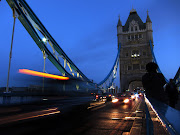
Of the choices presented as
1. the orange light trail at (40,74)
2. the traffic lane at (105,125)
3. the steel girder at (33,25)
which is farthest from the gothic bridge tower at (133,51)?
the traffic lane at (105,125)

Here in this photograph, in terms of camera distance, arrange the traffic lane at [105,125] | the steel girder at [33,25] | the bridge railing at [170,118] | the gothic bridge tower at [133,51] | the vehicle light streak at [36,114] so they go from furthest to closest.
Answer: the gothic bridge tower at [133,51] → the steel girder at [33,25] → the vehicle light streak at [36,114] → the traffic lane at [105,125] → the bridge railing at [170,118]

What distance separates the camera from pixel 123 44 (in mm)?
52062

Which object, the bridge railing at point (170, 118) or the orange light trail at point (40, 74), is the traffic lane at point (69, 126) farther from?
the bridge railing at point (170, 118)

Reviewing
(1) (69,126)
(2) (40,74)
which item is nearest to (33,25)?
(2) (40,74)

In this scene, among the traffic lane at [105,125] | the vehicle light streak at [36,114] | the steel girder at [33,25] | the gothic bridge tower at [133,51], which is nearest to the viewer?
the traffic lane at [105,125]

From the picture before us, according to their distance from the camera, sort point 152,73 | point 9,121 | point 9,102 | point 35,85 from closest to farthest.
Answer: point 152,73, point 9,121, point 35,85, point 9,102

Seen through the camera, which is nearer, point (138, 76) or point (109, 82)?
point (138, 76)

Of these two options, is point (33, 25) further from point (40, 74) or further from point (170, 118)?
point (170, 118)

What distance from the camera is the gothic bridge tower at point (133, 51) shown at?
4719cm

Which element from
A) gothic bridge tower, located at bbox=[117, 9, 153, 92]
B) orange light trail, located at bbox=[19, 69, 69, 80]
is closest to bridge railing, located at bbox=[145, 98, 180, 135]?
orange light trail, located at bbox=[19, 69, 69, 80]

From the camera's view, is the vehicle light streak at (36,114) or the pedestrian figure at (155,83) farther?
the vehicle light streak at (36,114)

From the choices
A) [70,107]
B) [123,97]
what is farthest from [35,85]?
[123,97]

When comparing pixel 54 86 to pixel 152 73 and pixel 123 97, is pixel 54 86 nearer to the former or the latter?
pixel 152 73

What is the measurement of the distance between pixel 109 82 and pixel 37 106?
44.7 metres
